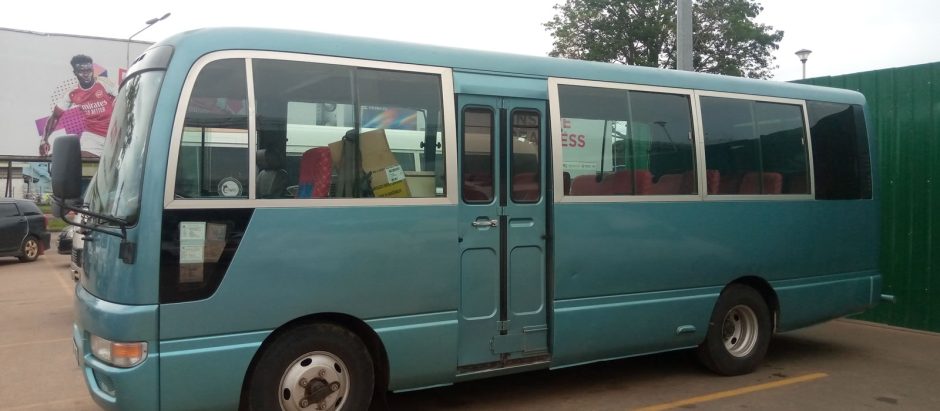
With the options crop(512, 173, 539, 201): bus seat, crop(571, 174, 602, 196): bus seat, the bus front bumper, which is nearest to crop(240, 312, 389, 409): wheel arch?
the bus front bumper

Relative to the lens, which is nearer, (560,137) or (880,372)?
(560,137)

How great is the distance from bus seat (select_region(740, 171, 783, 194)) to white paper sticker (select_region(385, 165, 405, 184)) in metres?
3.56

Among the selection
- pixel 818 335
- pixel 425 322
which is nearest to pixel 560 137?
pixel 425 322

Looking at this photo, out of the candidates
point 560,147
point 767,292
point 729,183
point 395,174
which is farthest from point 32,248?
point 767,292

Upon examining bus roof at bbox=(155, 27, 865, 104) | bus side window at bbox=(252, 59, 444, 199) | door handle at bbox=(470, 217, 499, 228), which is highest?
bus roof at bbox=(155, 27, 865, 104)

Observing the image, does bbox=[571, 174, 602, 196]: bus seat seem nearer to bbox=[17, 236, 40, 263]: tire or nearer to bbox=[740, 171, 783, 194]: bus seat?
bbox=[740, 171, 783, 194]: bus seat

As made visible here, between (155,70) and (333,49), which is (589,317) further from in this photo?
(155,70)

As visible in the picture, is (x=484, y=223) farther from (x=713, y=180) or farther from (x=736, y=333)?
(x=736, y=333)

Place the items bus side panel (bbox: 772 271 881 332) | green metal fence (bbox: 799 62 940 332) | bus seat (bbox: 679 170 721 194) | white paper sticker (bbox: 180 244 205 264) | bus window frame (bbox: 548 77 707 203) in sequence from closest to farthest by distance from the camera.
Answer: white paper sticker (bbox: 180 244 205 264), bus window frame (bbox: 548 77 707 203), bus seat (bbox: 679 170 721 194), bus side panel (bbox: 772 271 881 332), green metal fence (bbox: 799 62 940 332)

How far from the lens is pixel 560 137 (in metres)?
5.82

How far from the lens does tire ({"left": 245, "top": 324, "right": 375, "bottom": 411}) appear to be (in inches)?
179

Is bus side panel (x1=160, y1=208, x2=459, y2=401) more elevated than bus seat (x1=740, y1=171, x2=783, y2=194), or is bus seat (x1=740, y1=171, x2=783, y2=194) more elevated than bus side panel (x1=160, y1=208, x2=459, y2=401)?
bus seat (x1=740, y1=171, x2=783, y2=194)

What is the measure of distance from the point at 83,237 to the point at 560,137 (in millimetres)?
3531

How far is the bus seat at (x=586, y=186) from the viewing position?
5.84 m
